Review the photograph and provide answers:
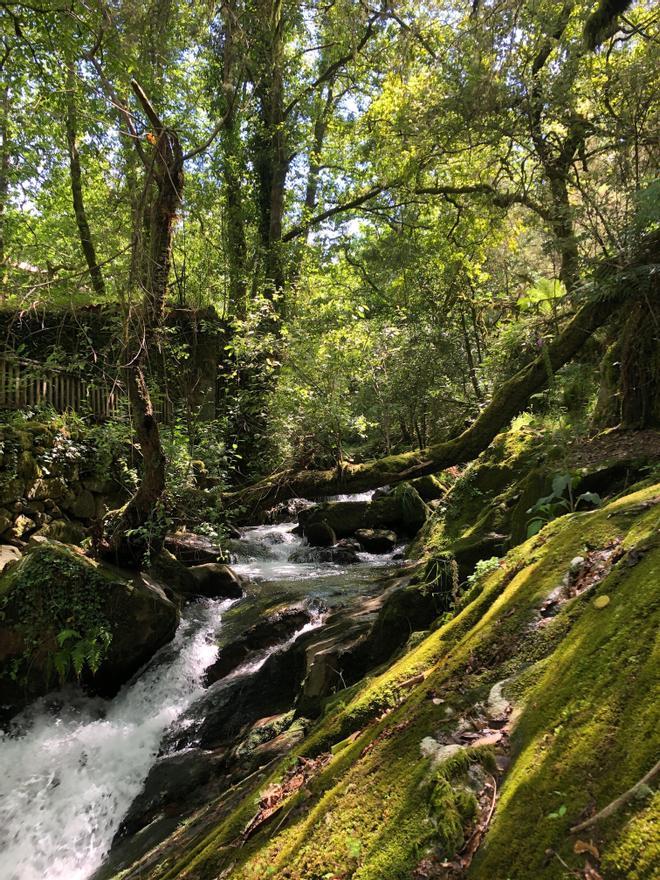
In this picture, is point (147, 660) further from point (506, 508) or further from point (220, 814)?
point (506, 508)

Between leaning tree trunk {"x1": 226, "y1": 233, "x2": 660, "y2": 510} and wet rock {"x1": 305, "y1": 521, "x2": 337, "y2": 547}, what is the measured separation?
382cm

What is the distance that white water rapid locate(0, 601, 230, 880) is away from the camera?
4.40 metres

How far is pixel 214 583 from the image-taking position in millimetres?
8930

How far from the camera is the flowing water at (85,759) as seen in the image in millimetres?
4414

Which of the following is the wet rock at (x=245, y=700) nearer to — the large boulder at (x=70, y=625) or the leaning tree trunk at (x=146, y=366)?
the large boulder at (x=70, y=625)

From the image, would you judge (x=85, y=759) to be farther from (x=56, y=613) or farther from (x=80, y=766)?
(x=56, y=613)

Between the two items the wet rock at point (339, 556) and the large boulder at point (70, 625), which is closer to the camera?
the large boulder at point (70, 625)

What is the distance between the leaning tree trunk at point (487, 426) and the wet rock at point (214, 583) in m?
1.50

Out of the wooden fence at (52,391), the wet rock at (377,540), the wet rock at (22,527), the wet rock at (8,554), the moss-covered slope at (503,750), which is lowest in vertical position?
the wet rock at (377,540)

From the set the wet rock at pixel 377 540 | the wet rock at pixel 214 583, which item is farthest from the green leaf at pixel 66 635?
the wet rock at pixel 377 540

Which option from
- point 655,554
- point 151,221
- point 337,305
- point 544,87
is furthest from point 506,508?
point 337,305

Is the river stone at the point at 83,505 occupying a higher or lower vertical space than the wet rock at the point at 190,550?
higher

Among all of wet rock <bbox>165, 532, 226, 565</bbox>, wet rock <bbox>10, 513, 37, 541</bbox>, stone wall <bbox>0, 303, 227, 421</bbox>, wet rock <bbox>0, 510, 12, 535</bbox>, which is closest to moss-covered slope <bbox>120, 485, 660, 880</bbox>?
wet rock <bbox>0, 510, 12, 535</bbox>

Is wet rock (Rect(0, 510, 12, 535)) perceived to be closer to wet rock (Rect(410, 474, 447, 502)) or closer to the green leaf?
the green leaf
